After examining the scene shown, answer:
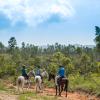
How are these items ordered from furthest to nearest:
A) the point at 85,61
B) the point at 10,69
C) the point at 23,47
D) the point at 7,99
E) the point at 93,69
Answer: the point at 23,47 < the point at 85,61 < the point at 93,69 < the point at 10,69 < the point at 7,99

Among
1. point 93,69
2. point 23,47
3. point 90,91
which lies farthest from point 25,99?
point 23,47

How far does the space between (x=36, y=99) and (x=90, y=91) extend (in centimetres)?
764

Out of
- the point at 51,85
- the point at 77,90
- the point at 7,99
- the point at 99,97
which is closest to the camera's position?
the point at 7,99

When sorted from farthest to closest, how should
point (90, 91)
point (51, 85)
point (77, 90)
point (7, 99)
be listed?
point (51, 85)
point (77, 90)
point (90, 91)
point (7, 99)

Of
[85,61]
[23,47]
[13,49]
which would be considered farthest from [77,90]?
[23,47]

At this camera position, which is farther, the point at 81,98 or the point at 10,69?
the point at 10,69

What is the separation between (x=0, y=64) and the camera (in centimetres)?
5578

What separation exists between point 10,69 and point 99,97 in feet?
91.9

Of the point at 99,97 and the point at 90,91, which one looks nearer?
the point at 99,97

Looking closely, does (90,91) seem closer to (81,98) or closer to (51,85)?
(81,98)

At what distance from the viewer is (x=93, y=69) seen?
5984 centimetres

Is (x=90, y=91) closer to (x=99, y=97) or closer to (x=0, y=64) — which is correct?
(x=99, y=97)

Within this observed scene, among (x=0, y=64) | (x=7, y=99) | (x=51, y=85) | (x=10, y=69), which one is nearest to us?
(x=7, y=99)

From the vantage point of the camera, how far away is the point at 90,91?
93.4ft
